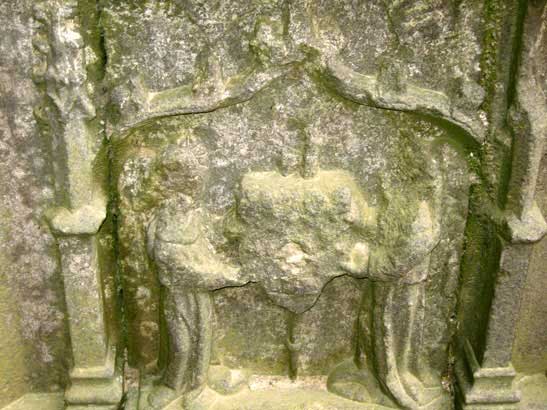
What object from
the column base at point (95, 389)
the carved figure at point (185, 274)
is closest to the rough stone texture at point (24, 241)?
the column base at point (95, 389)

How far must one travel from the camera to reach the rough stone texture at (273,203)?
10.2 ft

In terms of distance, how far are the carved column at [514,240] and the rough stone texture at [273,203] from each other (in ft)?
0.03

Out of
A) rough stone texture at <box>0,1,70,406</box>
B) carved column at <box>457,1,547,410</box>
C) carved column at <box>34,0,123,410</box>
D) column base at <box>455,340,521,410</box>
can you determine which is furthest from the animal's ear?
column base at <box>455,340,521,410</box>

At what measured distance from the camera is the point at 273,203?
10.8 feet

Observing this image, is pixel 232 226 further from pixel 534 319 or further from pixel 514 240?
pixel 534 319

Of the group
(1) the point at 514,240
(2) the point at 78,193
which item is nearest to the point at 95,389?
(2) the point at 78,193

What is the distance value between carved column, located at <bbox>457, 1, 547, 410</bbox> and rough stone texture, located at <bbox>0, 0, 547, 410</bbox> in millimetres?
11

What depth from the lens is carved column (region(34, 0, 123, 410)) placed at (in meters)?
2.98

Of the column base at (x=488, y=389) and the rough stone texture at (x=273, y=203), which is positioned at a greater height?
the rough stone texture at (x=273, y=203)

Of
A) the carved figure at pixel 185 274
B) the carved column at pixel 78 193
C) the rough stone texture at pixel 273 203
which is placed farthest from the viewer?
the carved figure at pixel 185 274

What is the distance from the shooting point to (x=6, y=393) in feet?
12.4

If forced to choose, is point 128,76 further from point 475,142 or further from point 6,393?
point 6,393

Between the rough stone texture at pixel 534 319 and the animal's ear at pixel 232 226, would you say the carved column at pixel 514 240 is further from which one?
the animal's ear at pixel 232 226

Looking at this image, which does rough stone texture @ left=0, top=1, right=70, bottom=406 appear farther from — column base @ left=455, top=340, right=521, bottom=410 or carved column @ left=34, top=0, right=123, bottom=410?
column base @ left=455, top=340, right=521, bottom=410
